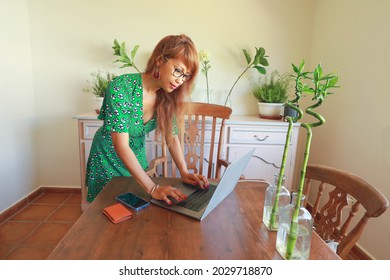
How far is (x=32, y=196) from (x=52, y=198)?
0.59 feet

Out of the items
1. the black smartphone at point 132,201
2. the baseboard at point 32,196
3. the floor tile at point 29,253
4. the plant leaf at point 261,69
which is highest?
the plant leaf at point 261,69

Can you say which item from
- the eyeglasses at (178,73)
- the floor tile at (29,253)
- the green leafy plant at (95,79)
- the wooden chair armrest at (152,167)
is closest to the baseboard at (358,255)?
the wooden chair armrest at (152,167)

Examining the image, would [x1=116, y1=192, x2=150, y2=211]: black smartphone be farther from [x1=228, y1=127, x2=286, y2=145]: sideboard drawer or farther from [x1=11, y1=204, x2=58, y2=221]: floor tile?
[x1=11, y1=204, x2=58, y2=221]: floor tile

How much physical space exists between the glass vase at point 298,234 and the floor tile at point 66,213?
208 cm

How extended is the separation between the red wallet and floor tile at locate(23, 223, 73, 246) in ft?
4.66

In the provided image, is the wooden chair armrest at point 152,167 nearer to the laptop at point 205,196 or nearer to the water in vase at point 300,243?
the laptop at point 205,196

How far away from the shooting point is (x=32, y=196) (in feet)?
8.12

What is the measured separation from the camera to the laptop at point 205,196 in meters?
0.76

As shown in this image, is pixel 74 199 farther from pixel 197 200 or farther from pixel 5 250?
pixel 197 200

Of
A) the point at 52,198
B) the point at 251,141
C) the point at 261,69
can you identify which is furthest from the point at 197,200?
the point at 52,198

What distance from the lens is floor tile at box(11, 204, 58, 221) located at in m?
2.18

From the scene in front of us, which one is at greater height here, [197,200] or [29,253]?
[197,200]

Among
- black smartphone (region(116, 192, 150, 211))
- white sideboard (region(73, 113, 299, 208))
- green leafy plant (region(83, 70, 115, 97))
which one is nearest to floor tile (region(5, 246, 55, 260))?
white sideboard (region(73, 113, 299, 208))
